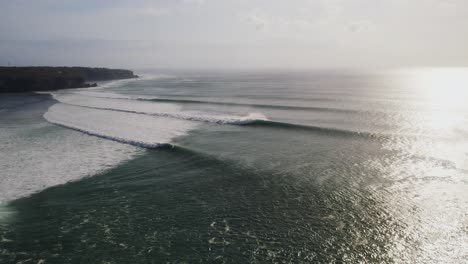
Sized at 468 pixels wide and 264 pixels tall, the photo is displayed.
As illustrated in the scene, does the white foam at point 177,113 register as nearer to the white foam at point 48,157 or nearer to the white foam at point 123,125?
the white foam at point 123,125

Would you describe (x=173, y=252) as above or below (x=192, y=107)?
below

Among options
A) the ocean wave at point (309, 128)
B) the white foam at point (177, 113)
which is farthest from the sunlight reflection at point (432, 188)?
the white foam at point (177, 113)

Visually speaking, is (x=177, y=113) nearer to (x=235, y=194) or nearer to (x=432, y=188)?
(x=235, y=194)

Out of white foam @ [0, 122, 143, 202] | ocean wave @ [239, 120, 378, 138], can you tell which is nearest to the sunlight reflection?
ocean wave @ [239, 120, 378, 138]

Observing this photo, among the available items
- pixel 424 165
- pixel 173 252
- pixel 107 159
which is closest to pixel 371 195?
pixel 424 165

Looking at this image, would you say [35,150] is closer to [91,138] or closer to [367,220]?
[91,138]

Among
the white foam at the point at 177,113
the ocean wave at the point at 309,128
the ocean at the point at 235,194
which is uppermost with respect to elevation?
the white foam at the point at 177,113
